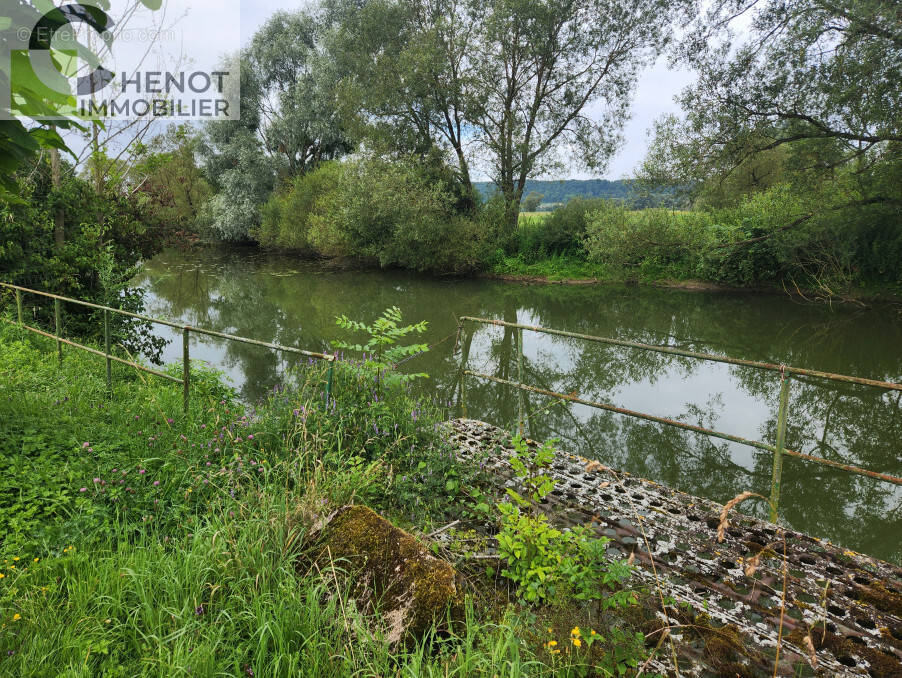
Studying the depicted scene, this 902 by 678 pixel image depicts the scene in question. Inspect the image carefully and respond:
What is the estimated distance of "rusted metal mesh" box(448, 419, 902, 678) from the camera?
229 cm

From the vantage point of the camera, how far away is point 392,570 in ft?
7.72

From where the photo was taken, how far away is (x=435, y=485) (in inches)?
143

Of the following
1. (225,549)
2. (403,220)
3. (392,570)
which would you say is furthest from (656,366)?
(403,220)

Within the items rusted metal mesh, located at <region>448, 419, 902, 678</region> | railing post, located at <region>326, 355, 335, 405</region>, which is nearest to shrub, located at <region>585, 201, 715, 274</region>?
rusted metal mesh, located at <region>448, 419, 902, 678</region>

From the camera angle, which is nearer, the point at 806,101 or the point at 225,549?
the point at 225,549

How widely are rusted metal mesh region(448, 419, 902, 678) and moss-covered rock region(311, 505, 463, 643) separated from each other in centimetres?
A: 87

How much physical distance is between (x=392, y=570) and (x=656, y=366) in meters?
9.17

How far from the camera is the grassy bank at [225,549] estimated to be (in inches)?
77.7

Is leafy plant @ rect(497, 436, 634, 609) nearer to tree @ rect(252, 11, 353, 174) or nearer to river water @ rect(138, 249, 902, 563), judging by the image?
river water @ rect(138, 249, 902, 563)

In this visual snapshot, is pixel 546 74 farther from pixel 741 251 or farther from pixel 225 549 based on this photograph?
pixel 225 549

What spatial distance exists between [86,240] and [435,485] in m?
8.61

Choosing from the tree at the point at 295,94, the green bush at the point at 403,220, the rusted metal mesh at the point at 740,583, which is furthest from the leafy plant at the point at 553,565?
the tree at the point at 295,94

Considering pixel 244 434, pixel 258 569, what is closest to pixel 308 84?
pixel 244 434

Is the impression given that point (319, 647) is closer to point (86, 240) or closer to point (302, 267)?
→ point (86, 240)
